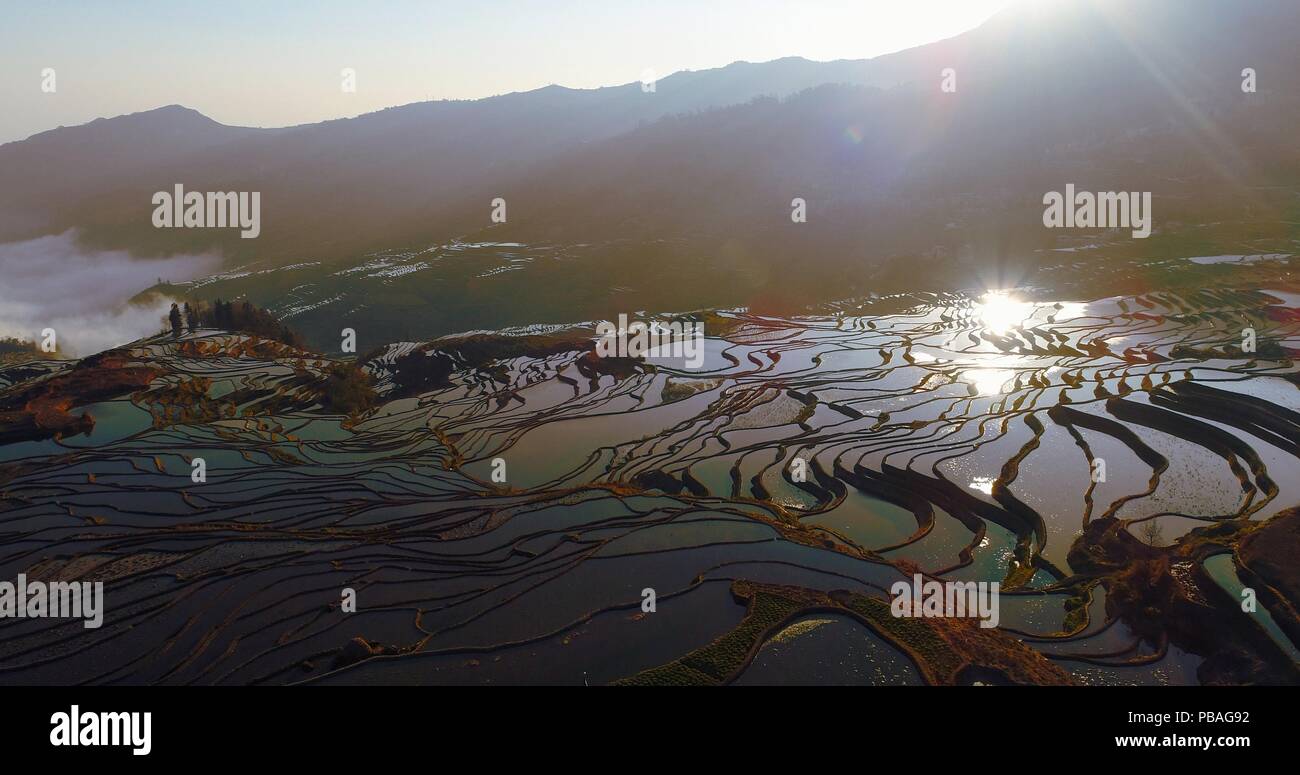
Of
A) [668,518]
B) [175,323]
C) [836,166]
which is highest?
[836,166]

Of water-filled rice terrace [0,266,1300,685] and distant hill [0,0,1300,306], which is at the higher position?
distant hill [0,0,1300,306]

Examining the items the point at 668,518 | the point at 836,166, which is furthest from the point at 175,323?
the point at 836,166

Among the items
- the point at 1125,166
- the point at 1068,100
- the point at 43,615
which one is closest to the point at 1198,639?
the point at 43,615

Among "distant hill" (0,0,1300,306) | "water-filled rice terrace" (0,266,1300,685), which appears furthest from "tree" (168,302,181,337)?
"distant hill" (0,0,1300,306)

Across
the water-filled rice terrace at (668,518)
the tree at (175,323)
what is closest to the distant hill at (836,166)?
the water-filled rice terrace at (668,518)

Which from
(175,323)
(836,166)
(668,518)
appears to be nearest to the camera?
(668,518)

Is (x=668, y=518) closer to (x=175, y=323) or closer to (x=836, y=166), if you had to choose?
(x=175, y=323)

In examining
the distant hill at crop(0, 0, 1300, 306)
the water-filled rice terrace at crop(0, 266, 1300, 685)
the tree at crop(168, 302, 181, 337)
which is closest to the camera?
the water-filled rice terrace at crop(0, 266, 1300, 685)

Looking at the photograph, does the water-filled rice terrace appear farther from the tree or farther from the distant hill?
the distant hill
